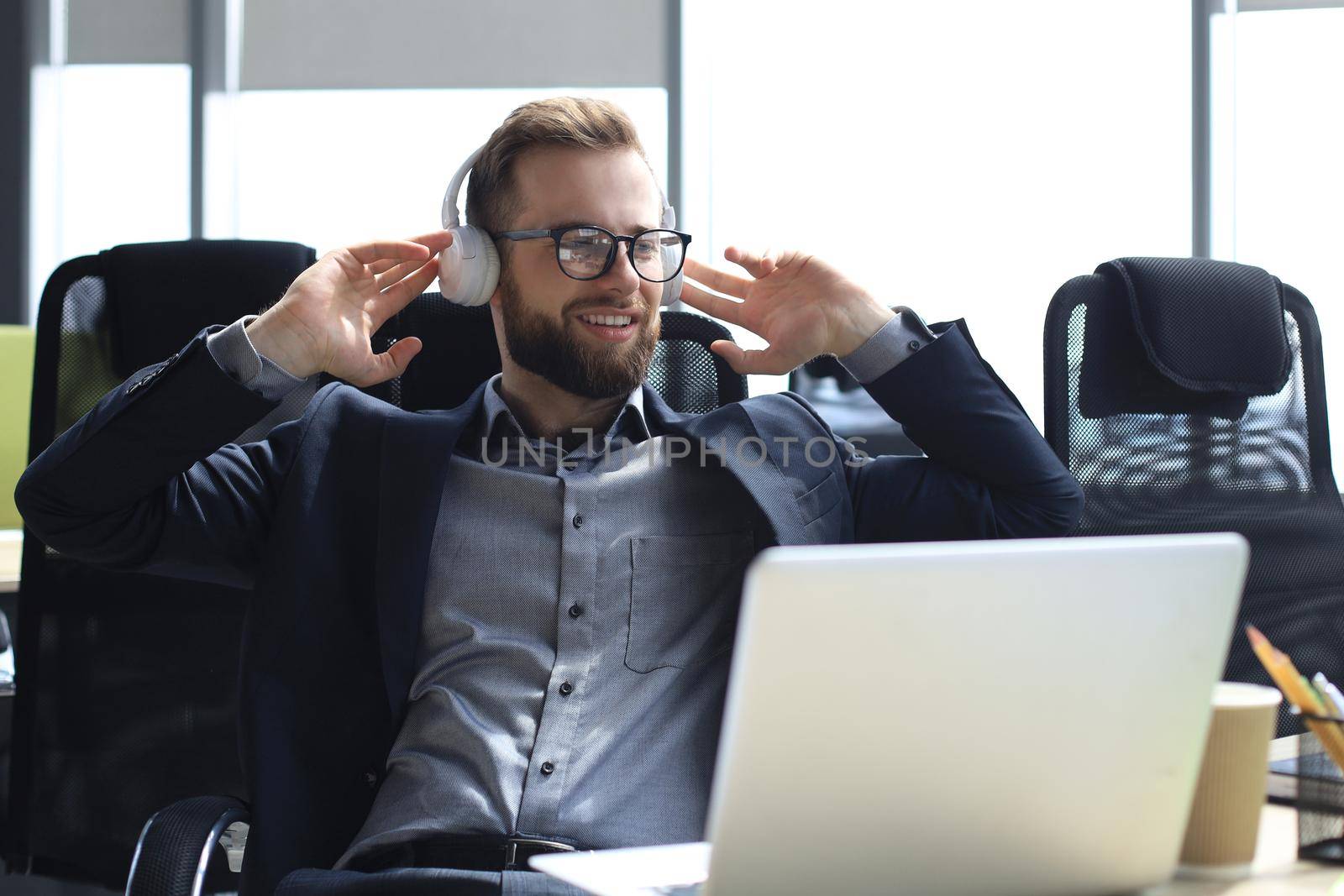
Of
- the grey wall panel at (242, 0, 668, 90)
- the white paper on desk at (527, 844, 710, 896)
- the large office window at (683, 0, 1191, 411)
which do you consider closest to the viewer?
the white paper on desk at (527, 844, 710, 896)

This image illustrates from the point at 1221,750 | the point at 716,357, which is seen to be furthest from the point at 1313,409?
the point at 1221,750

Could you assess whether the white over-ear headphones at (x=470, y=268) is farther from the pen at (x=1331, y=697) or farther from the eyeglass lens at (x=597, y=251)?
the pen at (x=1331, y=697)

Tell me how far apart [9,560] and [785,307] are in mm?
1325

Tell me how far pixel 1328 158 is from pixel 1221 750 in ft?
13.1

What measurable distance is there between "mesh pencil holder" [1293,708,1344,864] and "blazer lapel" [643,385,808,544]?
0.67 m

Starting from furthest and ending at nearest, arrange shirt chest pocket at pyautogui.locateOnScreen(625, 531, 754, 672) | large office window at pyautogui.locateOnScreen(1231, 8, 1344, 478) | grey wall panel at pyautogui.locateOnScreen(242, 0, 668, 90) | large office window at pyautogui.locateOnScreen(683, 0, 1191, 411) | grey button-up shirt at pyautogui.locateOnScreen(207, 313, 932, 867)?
grey wall panel at pyautogui.locateOnScreen(242, 0, 668, 90)
large office window at pyautogui.locateOnScreen(683, 0, 1191, 411)
large office window at pyautogui.locateOnScreen(1231, 8, 1344, 478)
shirt chest pocket at pyautogui.locateOnScreen(625, 531, 754, 672)
grey button-up shirt at pyautogui.locateOnScreen(207, 313, 932, 867)

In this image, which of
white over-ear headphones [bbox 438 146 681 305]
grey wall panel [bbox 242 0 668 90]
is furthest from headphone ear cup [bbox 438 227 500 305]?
grey wall panel [bbox 242 0 668 90]

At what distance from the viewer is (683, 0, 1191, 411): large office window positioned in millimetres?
4332

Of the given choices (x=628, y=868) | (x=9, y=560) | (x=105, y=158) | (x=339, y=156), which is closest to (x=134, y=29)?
(x=105, y=158)

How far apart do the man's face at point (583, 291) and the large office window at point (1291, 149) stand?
3.19m

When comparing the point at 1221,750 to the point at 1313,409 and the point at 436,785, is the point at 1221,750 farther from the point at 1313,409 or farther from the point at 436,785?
the point at 1313,409

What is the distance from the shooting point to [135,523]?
1419mm

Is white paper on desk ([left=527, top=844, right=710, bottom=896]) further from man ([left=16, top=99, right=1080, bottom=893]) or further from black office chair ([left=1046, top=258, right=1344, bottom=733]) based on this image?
black office chair ([left=1046, top=258, right=1344, bottom=733])

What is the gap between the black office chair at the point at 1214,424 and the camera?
5.43ft
